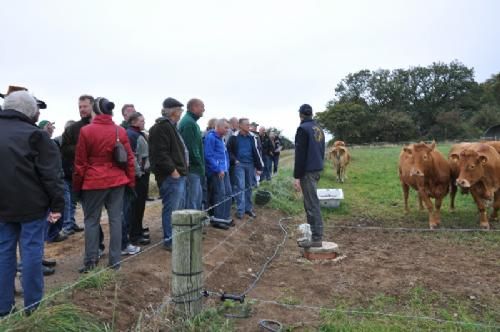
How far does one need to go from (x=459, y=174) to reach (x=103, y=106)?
7270 mm

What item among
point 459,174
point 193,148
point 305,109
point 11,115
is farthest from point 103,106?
point 459,174

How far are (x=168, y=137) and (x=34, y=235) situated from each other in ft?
8.32

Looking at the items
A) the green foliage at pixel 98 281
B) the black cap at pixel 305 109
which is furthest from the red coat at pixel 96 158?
the black cap at pixel 305 109

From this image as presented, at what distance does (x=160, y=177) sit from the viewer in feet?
20.8

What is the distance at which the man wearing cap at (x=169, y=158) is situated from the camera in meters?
6.18

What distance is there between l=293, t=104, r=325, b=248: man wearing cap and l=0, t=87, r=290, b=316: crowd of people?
1.49 m

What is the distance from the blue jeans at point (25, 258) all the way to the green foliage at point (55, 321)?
13.4 inches

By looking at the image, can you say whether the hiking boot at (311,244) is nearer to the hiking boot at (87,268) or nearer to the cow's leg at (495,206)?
the hiking boot at (87,268)

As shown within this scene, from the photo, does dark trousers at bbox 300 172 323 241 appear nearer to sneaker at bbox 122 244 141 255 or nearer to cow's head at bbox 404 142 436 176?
sneaker at bbox 122 244 141 255

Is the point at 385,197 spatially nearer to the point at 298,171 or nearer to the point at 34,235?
the point at 298,171

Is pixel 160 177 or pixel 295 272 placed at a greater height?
pixel 160 177

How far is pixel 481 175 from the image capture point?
29.8 feet

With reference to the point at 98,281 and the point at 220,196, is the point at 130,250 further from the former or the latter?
the point at 220,196

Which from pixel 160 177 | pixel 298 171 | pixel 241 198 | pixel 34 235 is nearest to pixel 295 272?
pixel 298 171
